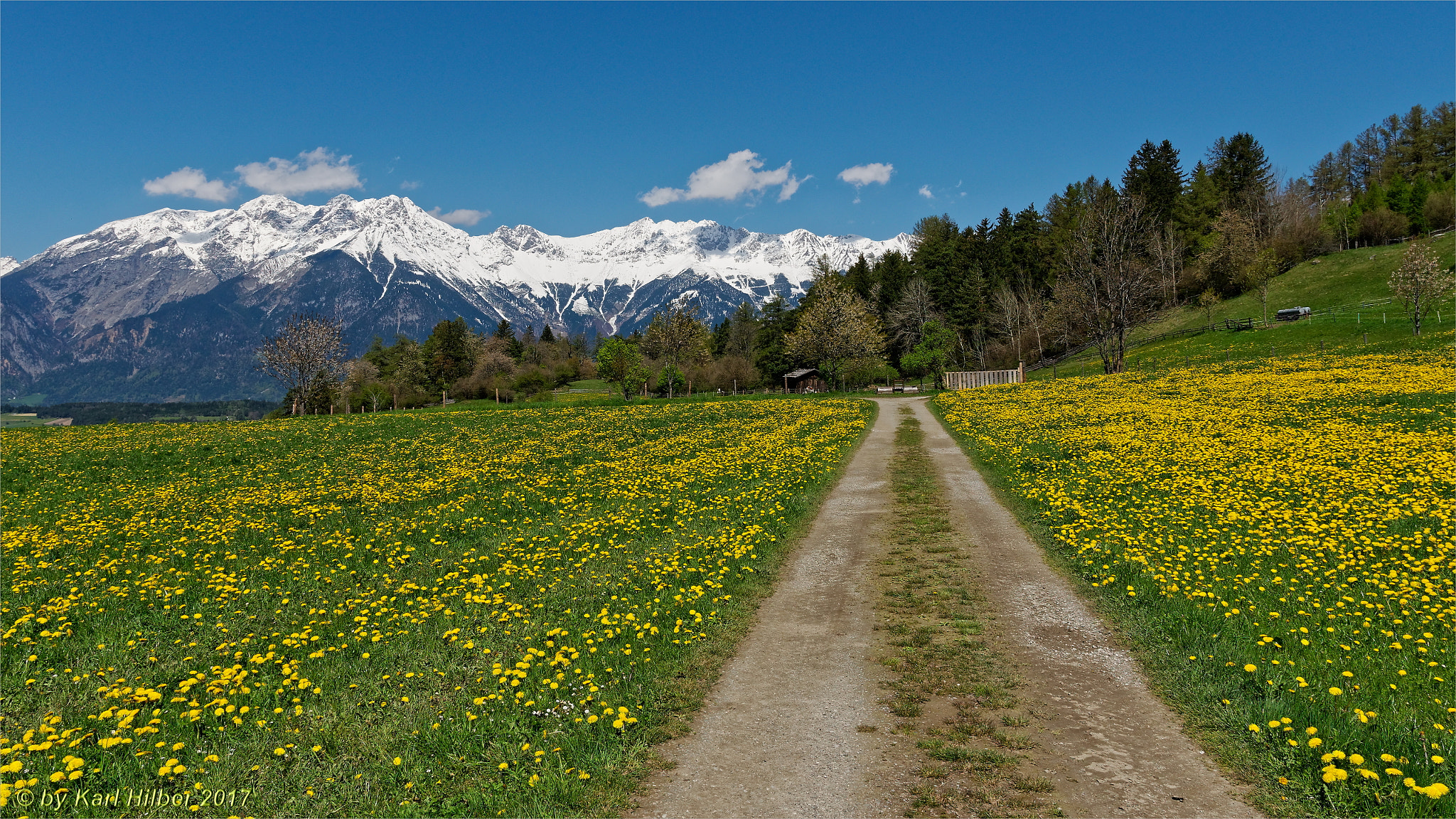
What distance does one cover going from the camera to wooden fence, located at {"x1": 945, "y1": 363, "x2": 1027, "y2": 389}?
65562 millimetres

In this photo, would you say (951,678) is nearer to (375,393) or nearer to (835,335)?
(835,335)

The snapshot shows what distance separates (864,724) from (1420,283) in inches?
2926

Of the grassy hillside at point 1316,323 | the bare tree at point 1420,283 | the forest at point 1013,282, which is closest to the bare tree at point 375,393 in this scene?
the forest at point 1013,282

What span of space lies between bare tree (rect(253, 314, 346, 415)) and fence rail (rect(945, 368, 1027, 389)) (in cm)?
8377

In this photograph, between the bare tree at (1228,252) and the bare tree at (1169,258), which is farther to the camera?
the bare tree at (1169,258)

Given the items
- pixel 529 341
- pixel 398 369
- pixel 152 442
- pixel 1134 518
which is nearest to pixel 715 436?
pixel 1134 518

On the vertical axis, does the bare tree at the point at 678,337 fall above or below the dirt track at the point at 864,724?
above

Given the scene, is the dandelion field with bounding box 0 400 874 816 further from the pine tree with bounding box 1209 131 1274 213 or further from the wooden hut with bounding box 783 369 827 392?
the pine tree with bounding box 1209 131 1274 213

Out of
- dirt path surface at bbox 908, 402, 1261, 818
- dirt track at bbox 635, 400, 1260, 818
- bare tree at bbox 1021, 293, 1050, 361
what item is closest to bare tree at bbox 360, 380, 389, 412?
bare tree at bbox 1021, 293, 1050, 361

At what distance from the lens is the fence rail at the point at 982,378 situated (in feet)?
215

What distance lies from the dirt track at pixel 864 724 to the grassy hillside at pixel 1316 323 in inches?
2365

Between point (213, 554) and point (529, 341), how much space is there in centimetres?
17940

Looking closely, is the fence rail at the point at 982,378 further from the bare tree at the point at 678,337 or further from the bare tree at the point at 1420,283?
the bare tree at the point at 678,337

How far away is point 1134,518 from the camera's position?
13422 mm
